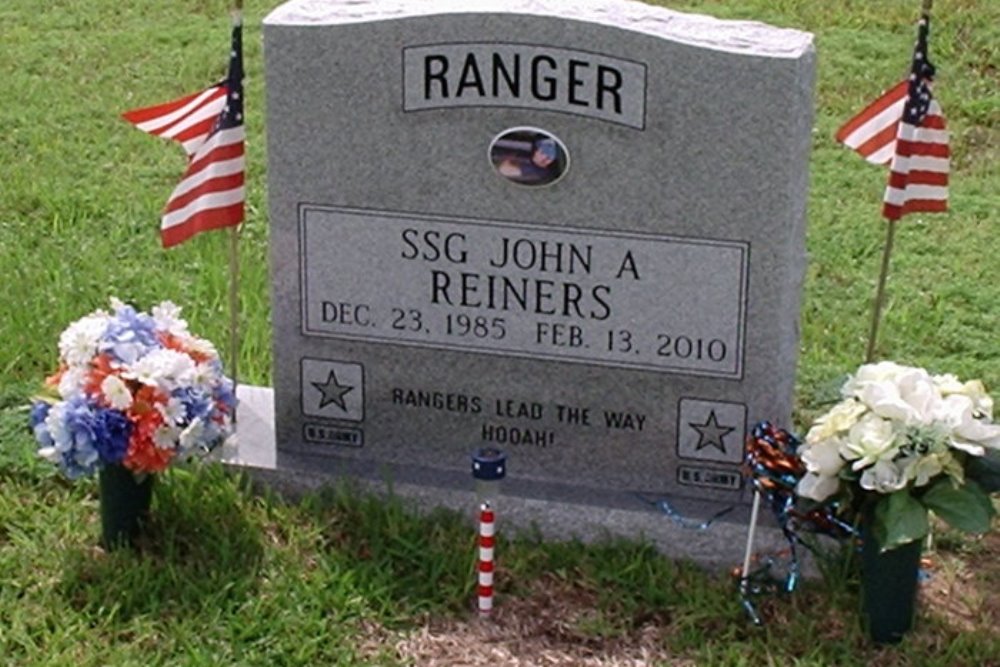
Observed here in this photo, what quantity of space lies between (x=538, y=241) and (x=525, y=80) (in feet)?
1.54

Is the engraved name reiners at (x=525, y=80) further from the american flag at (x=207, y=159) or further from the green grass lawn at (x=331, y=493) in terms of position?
the green grass lawn at (x=331, y=493)

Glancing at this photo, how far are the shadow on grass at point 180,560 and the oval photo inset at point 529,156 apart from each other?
1251 mm

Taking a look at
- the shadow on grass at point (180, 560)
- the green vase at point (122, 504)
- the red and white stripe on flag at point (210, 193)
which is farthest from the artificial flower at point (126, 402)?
the red and white stripe on flag at point (210, 193)

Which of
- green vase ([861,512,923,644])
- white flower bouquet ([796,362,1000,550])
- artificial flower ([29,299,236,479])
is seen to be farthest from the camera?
artificial flower ([29,299,236,479])

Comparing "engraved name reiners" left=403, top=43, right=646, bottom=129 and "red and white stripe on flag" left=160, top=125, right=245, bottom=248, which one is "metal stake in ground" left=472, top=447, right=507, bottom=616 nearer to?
"engraved name reiners" left=403, top=43, right=646, bottom=129

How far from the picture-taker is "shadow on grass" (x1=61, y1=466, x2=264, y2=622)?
5199 mm

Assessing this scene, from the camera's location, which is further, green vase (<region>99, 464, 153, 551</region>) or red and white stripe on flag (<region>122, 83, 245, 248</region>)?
red and white stripe on flag (<region>122, 83, 245, 248</region>)

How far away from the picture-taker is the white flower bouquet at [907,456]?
481 centimetres

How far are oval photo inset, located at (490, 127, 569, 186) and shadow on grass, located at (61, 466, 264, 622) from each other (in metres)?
1.25

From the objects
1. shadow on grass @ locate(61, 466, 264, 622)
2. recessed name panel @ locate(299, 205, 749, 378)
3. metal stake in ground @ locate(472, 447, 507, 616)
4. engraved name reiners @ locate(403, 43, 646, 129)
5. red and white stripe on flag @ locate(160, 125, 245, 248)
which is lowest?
shadow on grass @ locate(61, 466, 264, 622)

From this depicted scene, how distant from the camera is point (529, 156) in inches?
213

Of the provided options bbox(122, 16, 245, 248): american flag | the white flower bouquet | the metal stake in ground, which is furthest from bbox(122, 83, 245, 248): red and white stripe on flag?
the white flower bouquet

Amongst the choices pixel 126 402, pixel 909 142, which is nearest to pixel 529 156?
pixel 909 142

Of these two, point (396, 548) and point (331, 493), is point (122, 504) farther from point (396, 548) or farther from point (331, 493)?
point (396, 548)
